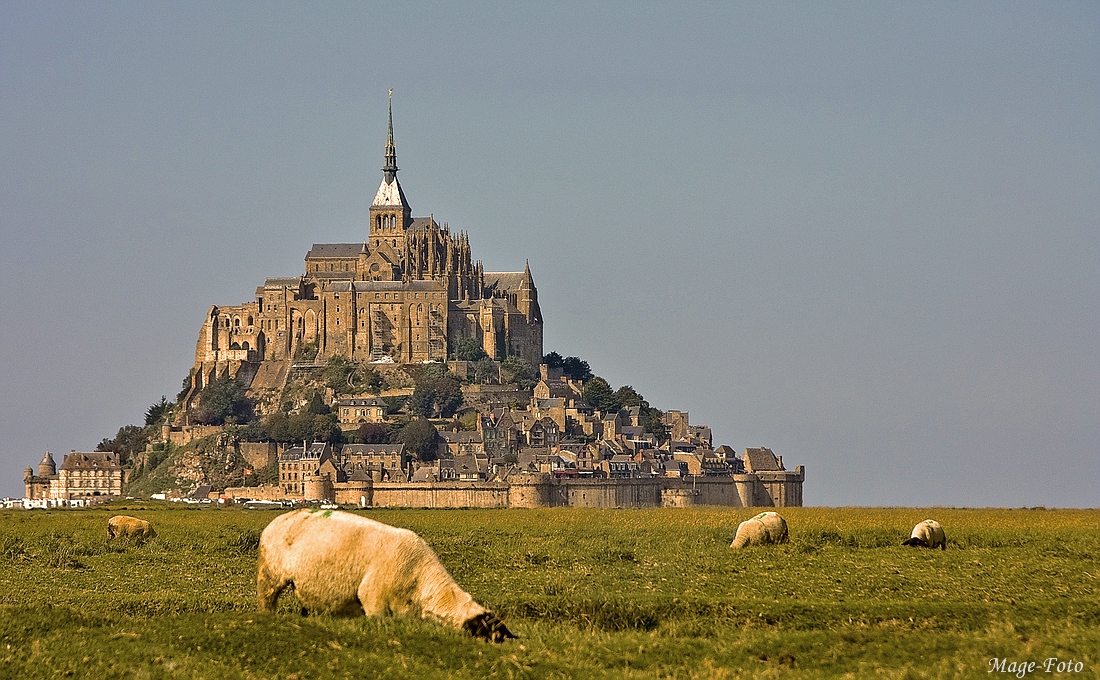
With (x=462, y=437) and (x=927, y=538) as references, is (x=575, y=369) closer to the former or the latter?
(x=462, y=437)

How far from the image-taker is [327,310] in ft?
544

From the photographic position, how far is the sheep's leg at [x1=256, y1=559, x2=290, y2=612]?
21611mm

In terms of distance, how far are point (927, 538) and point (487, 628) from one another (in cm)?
2190

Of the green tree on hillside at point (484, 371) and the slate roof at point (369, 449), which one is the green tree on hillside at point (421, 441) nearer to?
the slate roof at point (369, 449)

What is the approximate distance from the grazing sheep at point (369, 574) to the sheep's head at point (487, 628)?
32mm

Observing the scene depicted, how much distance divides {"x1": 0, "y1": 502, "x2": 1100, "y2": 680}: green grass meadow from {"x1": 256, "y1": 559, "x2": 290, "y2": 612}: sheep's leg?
0.25 m

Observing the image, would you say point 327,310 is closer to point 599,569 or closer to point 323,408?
point 323,408

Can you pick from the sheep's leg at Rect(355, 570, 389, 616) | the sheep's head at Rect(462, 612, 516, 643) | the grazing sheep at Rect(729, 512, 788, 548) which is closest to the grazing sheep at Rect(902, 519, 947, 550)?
the grazing sheep at Rect(729, 512, 788, 548)

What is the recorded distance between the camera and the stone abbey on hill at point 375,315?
539ft

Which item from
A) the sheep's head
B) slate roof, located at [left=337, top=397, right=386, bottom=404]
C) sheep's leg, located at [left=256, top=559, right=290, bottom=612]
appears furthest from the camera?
slate roof, located at [left=337, top=397, right=386, bottom=404]

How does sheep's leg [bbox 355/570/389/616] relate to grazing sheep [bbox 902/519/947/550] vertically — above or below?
above

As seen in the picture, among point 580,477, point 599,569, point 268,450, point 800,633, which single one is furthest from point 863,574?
point 268,450

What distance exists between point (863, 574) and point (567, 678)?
44.4ft

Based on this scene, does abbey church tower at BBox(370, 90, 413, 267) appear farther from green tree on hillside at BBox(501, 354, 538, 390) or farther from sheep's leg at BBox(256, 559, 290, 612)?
sheep's leg at BBox(256, 559, 290, 612)
